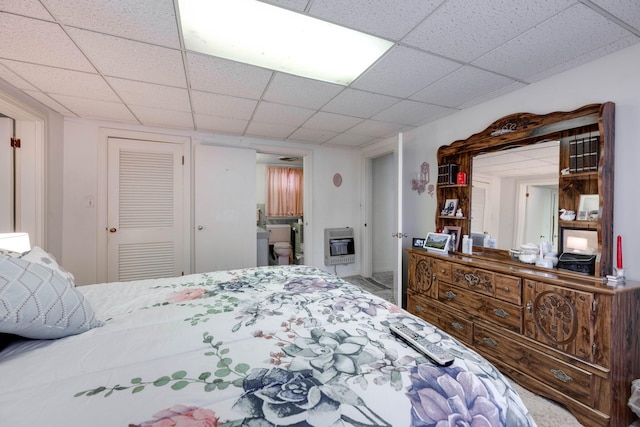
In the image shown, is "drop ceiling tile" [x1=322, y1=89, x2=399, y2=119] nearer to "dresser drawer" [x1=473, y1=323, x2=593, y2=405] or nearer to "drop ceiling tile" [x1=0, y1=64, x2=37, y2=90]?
"dresser drawer" [x1=473, y1=323, x2=593, y2=405]

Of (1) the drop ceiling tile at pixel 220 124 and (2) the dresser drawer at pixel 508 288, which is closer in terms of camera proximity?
(2) the dresser drawer at pixel 508 288

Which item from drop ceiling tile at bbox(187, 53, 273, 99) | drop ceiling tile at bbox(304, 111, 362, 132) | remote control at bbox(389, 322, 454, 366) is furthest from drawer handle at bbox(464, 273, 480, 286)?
drop ceiling tile at bbox(187, 53, 273, 99)

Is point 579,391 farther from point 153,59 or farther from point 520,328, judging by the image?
point 153,59

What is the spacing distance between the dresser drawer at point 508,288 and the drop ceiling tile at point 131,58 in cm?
275

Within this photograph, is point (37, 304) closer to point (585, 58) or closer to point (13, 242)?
point (13, 242)

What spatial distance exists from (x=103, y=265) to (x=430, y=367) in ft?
12.1

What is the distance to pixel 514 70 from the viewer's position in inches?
73.9

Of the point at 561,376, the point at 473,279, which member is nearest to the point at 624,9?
the point at 473,279

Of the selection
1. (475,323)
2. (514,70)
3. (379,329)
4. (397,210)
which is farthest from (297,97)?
(475,323)

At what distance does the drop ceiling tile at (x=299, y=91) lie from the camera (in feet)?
6.68

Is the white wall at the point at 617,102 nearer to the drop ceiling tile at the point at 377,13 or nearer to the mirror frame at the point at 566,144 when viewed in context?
the mirror frame at the point at 566,144

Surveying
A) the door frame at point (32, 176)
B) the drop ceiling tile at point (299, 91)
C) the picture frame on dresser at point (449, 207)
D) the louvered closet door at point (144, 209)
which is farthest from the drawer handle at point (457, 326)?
the door frame at point (32, 176)

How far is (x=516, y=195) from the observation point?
2.21m

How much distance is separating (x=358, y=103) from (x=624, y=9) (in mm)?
1668
